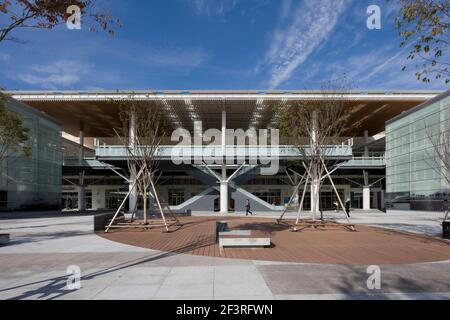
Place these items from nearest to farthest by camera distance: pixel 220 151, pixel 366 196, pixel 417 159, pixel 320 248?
1. pixel 320 248
2. pixel 220 151
3. pixel 417 159
4. pixel 366 196

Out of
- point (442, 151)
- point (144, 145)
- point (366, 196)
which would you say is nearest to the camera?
point (144, 145)

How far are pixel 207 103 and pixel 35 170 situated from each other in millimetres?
21052

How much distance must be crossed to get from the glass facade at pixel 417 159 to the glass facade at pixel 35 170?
39.6 metres

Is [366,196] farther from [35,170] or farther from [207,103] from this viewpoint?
[35,170]

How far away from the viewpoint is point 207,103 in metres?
39.0

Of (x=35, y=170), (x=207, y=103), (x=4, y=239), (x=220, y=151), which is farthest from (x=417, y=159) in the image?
(x=35, y=170)

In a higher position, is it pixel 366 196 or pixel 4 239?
pixel 4 239

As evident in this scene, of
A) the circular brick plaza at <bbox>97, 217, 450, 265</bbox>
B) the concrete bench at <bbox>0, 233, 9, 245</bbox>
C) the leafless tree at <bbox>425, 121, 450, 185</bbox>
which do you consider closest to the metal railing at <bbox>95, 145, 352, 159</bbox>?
the leafless tree at <bbox>425, 121, 450, 185</bbox>

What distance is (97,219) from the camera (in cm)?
1797

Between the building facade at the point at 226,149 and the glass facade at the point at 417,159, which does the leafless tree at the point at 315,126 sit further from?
the glass facade at the point at 417,159

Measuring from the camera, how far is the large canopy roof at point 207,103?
36.9 meters

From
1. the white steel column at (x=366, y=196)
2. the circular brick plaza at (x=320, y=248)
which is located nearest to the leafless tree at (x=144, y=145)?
the circular brick plaza at (x=320, y=248)

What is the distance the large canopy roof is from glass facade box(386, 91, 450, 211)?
2.61 m
